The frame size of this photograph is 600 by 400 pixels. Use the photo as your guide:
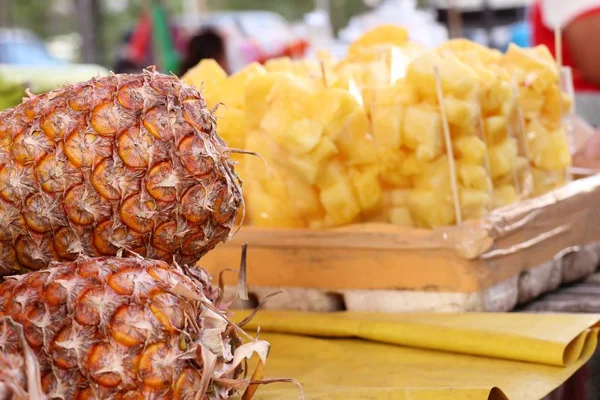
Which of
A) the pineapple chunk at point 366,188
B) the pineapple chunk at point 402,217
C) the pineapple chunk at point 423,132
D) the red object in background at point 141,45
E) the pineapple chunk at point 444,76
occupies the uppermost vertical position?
the pineapple chunk at point 444,76

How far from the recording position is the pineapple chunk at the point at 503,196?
5.81ft

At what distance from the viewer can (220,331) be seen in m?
0.87

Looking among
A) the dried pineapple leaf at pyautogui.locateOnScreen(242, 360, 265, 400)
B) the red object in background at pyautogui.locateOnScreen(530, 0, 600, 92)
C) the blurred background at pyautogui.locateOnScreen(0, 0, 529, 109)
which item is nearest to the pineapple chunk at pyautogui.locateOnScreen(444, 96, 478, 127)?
the dried pineapple leaf at pyautogui.locateOnScreen(242, 360, 265, 400)

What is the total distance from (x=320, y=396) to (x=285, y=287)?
22.9 inches

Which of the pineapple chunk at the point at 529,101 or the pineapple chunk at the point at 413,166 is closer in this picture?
the pineapple chunk at the point at 413,166

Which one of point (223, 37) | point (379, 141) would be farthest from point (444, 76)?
point (223, 37)

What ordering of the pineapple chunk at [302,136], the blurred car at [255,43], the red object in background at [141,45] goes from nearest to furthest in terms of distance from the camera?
the pineapple chunk at [302,136], the blurred car at [255,43], the red object in background at [141,45]

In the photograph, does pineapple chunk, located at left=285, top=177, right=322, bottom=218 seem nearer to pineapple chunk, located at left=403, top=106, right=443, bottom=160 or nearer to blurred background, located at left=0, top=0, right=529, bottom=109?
pineapple chunk, located at left=403, top=106, right=443, bottom=160

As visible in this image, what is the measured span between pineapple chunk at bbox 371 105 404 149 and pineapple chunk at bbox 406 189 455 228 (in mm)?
113

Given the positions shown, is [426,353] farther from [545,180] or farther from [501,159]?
[545,180]

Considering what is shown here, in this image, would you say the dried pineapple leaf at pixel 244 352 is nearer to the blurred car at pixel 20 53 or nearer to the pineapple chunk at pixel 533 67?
the pineapple chunk at pixel 533 67

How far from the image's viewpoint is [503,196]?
1.78 meters

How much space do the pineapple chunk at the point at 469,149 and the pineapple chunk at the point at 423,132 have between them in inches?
1.9

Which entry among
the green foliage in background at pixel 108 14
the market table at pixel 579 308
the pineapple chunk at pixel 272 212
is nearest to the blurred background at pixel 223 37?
the pineapple chunk at pixel 272 212
